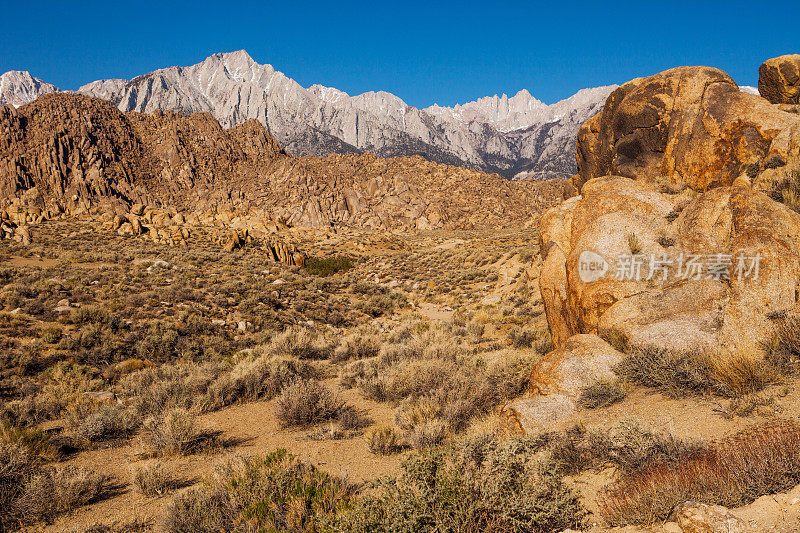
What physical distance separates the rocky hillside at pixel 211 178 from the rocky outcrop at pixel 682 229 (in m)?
67.1

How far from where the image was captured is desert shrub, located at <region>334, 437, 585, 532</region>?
11.3 ft

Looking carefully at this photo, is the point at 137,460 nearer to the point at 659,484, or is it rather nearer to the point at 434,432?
the point at 434,432

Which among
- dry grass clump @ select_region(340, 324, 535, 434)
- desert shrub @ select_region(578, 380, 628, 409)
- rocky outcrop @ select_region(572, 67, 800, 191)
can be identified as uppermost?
rocky outcrop @ select_region(572, 67, 800, 191)

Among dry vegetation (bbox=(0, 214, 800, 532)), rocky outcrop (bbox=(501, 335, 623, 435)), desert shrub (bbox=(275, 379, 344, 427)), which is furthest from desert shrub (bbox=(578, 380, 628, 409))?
desert shrub (bbox=(275, 379, 344, 427))

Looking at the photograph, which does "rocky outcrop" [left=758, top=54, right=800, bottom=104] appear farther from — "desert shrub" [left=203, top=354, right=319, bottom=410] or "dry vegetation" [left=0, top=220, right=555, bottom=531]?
"desert shrub" [left=203, top=354, right=319, bottom=410]

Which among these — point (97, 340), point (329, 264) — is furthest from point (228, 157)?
point (97, 340)

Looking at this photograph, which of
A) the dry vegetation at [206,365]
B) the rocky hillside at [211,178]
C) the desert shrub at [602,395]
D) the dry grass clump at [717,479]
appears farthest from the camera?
the rocky hillside at [211,178]

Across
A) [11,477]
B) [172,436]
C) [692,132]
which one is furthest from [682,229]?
[11,477]

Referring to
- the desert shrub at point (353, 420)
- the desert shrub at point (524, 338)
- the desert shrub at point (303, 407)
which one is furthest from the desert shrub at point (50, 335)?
the desert shrub at point (524, 338)

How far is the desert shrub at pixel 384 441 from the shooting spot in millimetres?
6285

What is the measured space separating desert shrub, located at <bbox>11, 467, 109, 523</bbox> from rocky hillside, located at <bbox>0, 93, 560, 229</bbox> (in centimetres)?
7418

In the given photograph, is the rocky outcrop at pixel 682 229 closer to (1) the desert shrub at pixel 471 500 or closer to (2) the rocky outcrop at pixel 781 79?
(2) the rocky outcrop at pixel 781 79

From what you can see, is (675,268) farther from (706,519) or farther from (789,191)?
(706,519)

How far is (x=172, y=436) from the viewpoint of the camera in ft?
20.8
